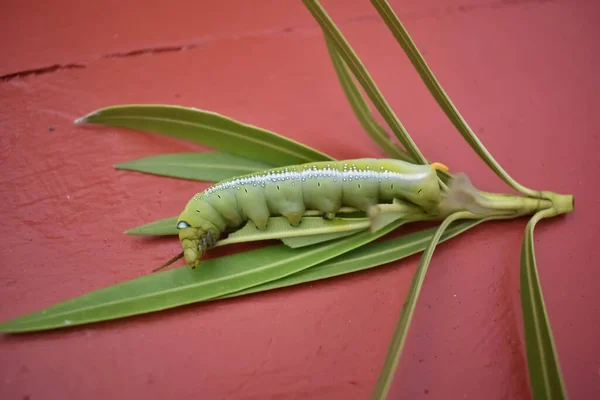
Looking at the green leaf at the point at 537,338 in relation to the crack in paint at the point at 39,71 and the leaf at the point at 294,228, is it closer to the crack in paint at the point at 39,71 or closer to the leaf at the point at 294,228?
the leaf at the point at 294,228

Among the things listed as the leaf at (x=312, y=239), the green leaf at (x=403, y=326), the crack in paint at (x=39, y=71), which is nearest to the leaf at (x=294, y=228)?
the leaf at (x=312, y=239)

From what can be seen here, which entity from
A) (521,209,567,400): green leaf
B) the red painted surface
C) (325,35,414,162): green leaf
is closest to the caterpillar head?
the red painted surface

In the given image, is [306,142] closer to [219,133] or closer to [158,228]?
[219,133]

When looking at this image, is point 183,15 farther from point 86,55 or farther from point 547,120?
point 547,120

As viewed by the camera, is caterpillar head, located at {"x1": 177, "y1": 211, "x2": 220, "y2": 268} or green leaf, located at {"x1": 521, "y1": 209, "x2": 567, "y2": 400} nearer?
green leaf, located at {"x1": 521, "y1": 209, "x2": 567, "y2": 400}

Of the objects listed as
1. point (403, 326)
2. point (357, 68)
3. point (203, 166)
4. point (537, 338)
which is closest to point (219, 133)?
point (203, 166)

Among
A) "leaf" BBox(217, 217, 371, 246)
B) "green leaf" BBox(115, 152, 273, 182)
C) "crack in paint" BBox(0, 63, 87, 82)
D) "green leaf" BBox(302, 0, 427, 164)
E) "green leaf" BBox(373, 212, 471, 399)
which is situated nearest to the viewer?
"green leaf" BBox(373, 212, 471, 399)

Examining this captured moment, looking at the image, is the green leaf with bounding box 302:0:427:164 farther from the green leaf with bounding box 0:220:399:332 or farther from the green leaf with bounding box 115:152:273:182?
the green leaf with bounding box 115:152:273:182
